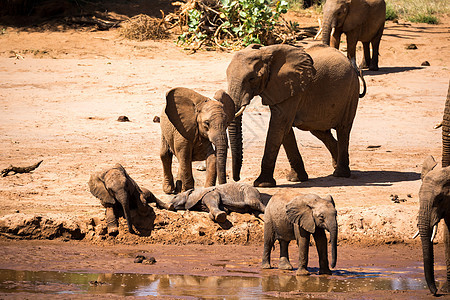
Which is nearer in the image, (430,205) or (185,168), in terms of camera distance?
(430,205)

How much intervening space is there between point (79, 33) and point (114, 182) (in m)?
13.4

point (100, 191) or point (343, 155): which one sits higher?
point (100, 191)

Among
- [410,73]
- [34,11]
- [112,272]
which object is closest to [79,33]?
[34,11]

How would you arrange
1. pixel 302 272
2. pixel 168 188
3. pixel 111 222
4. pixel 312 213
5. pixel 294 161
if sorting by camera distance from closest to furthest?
1. pixel 312 213
2. pixel 302 272
3. pixel 111 222
4. pixel 168 188
5. pixel 294 161

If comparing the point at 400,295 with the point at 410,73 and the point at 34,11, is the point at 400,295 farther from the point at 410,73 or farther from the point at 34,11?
Result: the point at 34,11

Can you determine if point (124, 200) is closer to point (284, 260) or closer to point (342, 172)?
point (284, 260)

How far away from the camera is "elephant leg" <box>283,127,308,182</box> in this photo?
11.6 meters

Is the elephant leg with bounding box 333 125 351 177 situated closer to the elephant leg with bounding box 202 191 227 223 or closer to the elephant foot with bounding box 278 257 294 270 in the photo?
the elephant leg with bounding box 202 191 227 223

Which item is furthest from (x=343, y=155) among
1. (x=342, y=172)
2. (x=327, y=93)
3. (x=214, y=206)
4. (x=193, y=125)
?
(x=214, y=206)

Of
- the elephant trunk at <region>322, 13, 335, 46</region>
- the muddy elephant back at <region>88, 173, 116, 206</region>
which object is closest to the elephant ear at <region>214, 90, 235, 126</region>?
the muddy elephant back at <region>88, 173, 116, 206</region>

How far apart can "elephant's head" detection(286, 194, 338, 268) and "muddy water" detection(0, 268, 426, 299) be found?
1.02ft

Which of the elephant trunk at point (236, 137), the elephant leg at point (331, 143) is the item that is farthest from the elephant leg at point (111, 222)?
the elephant leg at point (331, 143)

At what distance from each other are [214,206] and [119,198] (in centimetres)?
108

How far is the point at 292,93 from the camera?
1114cm
